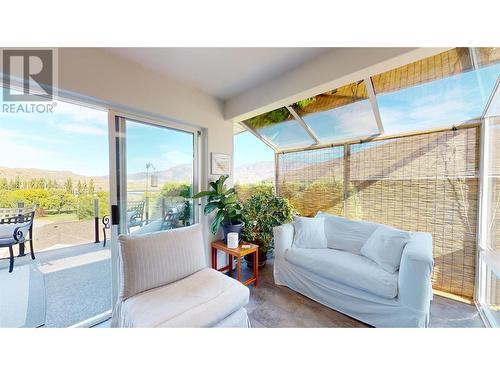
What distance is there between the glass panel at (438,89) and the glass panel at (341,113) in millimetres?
151

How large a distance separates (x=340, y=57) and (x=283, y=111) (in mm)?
1135

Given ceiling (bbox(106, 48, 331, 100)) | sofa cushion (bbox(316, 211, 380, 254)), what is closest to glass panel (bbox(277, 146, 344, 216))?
sofa cushion (bbox(316, 211, 380, 254))

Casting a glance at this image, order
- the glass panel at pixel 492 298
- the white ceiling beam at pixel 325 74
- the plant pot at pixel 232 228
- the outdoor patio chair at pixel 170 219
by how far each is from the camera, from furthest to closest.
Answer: the plant pot at pixel 232 228 → the outdoor patio chair at pixel 170 219 → the glass panel at pixel 492 298 → the white ceiling beam at pixel 325 74

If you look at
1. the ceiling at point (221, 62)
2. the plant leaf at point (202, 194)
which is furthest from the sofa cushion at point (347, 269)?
the ceiling at point (221, 62)

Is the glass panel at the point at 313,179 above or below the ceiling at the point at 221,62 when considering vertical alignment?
below

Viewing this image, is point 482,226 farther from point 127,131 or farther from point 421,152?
point 127,131

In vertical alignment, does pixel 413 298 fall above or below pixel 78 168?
below

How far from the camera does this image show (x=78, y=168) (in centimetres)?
157

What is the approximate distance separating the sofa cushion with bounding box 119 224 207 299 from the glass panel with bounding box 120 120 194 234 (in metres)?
0.62

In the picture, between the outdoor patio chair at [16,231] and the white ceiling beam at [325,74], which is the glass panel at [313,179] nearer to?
the white ceiling beam at [325,74]

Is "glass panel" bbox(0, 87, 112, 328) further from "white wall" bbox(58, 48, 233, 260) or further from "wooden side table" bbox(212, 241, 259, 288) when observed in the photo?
"wooden side table" bbox(212, 241, 259, 288)

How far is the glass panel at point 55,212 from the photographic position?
1.34 metres
